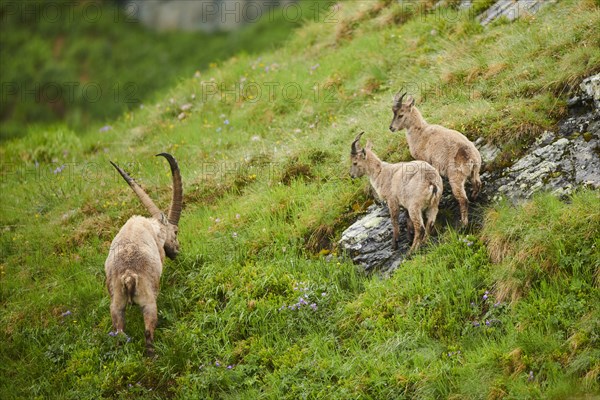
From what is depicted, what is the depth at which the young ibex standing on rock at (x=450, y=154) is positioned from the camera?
9.05 meters

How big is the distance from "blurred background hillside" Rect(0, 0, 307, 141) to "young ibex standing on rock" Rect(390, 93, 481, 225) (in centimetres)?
1373

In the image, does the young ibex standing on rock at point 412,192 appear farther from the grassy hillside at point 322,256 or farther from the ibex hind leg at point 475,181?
the ibex hind leg at point 475,181

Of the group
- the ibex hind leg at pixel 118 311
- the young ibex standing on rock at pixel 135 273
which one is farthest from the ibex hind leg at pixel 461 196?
the ibex hind leg at pixel 118 311

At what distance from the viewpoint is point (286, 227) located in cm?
1062

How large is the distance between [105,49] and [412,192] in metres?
19.9

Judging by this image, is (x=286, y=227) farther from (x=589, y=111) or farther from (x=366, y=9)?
(x=366, y=9)

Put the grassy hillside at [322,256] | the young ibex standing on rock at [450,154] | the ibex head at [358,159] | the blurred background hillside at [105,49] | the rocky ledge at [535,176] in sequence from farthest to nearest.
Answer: the blurred background hillside at [105,49], the ibex head at [358,159], the young ibex standing on rock at [450,154], the rocky ledge at [535,176], the grassy hillside at [322,256]

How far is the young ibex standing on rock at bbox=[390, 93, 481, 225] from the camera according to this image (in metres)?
9.05

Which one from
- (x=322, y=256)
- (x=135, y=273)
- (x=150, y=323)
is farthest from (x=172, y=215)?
(x=322, y=256)

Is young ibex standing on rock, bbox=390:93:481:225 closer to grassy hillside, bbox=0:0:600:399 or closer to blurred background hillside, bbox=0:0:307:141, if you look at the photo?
grassy hillside, bbox=0:0:600:399

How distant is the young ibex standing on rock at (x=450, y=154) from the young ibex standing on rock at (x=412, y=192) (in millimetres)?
269

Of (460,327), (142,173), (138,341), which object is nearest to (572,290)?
(460,327)

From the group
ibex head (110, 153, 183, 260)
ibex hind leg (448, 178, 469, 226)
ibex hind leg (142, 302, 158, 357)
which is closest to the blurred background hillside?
ibex head (110, 153, 183, 260)

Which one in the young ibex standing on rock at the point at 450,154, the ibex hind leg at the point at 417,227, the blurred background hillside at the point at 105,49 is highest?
the young ibex standing on rock at the point at 450,154
